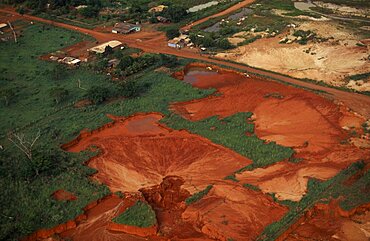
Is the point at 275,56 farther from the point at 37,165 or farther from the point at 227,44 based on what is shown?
A: the point at 37,165

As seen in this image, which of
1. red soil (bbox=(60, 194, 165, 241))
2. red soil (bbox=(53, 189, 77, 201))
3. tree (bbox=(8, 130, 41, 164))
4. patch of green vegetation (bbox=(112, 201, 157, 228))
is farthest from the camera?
tree (bbox=(8, 130, 41, 164))

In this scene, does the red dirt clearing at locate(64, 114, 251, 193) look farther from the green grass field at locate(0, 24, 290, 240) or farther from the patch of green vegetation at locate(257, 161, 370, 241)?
the patch of green vegetation at locate(257, 161, 370, 241)

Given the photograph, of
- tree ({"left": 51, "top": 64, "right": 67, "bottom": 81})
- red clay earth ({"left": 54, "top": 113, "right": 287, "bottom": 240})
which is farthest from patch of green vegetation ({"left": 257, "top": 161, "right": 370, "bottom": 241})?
tree ({"left": 51, "top": 64, "right": 67, "bottom": 81})

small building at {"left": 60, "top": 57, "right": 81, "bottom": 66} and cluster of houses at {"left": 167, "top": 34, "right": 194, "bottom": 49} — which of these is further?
cluster of houses at {"left": 167, "top": 34, "right": 194, "bottom": 49}

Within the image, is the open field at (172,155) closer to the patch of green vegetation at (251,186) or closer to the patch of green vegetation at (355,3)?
the patch of green vegetation at (251,186)

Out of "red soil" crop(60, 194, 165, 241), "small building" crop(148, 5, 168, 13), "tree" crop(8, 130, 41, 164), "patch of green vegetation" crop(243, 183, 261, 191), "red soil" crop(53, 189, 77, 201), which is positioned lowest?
"red soil" crop(60, 194, 165, 241)

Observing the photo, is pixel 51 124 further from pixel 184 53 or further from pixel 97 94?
pixel 184 53

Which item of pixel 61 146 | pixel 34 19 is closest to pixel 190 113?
pixel 61 146
